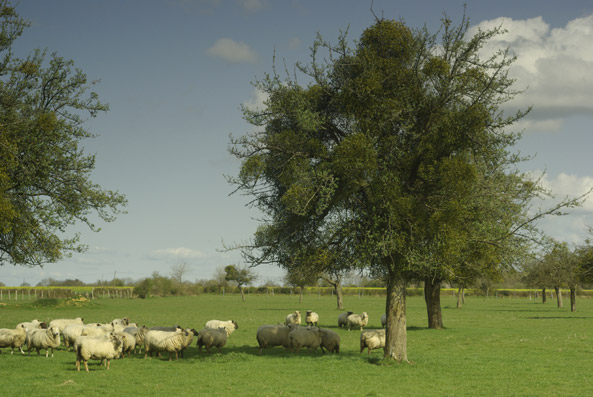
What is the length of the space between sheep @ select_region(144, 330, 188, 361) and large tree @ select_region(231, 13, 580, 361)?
5170 mm

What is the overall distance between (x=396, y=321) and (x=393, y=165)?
6053 mm

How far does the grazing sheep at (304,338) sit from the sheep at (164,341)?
197 inches

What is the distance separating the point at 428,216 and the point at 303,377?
290 inches

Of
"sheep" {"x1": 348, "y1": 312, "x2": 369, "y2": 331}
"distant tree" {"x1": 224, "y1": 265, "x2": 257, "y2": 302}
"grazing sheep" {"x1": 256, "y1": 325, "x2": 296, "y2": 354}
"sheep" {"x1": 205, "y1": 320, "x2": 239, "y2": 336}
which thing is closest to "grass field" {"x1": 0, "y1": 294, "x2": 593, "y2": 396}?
"grazing sheep" {"x1": 256, "y1": 325, "x2": 296, "y2": 354}

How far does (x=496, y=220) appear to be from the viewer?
21297 millimetres

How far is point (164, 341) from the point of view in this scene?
23.8 meters

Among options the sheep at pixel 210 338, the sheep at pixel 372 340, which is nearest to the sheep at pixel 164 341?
the sheep at pixel 210 338

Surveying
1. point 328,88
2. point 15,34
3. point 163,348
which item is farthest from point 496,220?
point 15,34

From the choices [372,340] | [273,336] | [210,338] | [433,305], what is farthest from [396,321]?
[433,305]

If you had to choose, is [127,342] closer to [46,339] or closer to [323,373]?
[46,339]

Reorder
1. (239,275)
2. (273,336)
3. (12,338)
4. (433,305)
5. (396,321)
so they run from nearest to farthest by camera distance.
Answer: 1. (396,321)
2. (12,338)
3. (273,336)
4. (433,305)
5. (239,275)

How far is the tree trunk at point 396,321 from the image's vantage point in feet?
70.1

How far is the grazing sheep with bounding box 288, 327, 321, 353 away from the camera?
2539cm

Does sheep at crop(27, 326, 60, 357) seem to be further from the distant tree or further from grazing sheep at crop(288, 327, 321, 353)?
the distant tree
